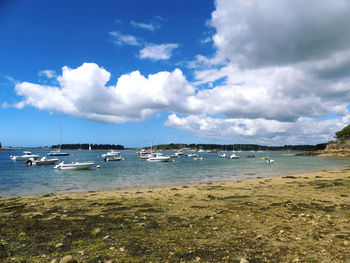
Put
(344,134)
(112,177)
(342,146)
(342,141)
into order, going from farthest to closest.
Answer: (344,134)
(342,141)
(342,146)
(112,177)

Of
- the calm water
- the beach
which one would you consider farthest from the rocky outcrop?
the beach

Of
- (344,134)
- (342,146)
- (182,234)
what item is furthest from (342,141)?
(182,234)

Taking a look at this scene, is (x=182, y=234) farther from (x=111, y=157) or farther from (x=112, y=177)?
(x=111, y=157)

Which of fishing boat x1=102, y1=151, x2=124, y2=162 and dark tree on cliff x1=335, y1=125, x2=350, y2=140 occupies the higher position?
dark tree on cliff x1=335, y1=125, x2=350, y2=140

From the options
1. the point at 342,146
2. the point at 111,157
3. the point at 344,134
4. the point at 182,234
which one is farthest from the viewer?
the point at 344,134

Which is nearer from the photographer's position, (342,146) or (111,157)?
(111,157)

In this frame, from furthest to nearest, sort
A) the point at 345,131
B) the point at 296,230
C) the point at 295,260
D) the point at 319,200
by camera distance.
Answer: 1. the point at 345,131
2. the point at 319,200
3. the point at 296,230
4. the point at 295,260

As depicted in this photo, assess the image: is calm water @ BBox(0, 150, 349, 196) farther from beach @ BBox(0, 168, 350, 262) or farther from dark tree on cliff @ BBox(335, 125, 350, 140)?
dark tree on cliff @ BBox(335, 125, 350, 140)

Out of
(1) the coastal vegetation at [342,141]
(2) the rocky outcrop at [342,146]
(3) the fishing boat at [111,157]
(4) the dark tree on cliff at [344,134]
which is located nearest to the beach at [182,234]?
(3) the fishing boat at [111,157]

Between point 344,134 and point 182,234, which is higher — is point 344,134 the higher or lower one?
the higher one

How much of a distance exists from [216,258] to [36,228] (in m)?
7.49

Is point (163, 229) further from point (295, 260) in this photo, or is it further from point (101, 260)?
point (295, 260)

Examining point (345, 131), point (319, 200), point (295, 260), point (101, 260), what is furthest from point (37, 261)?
point (345, 131)

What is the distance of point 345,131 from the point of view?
183500 millimetres
